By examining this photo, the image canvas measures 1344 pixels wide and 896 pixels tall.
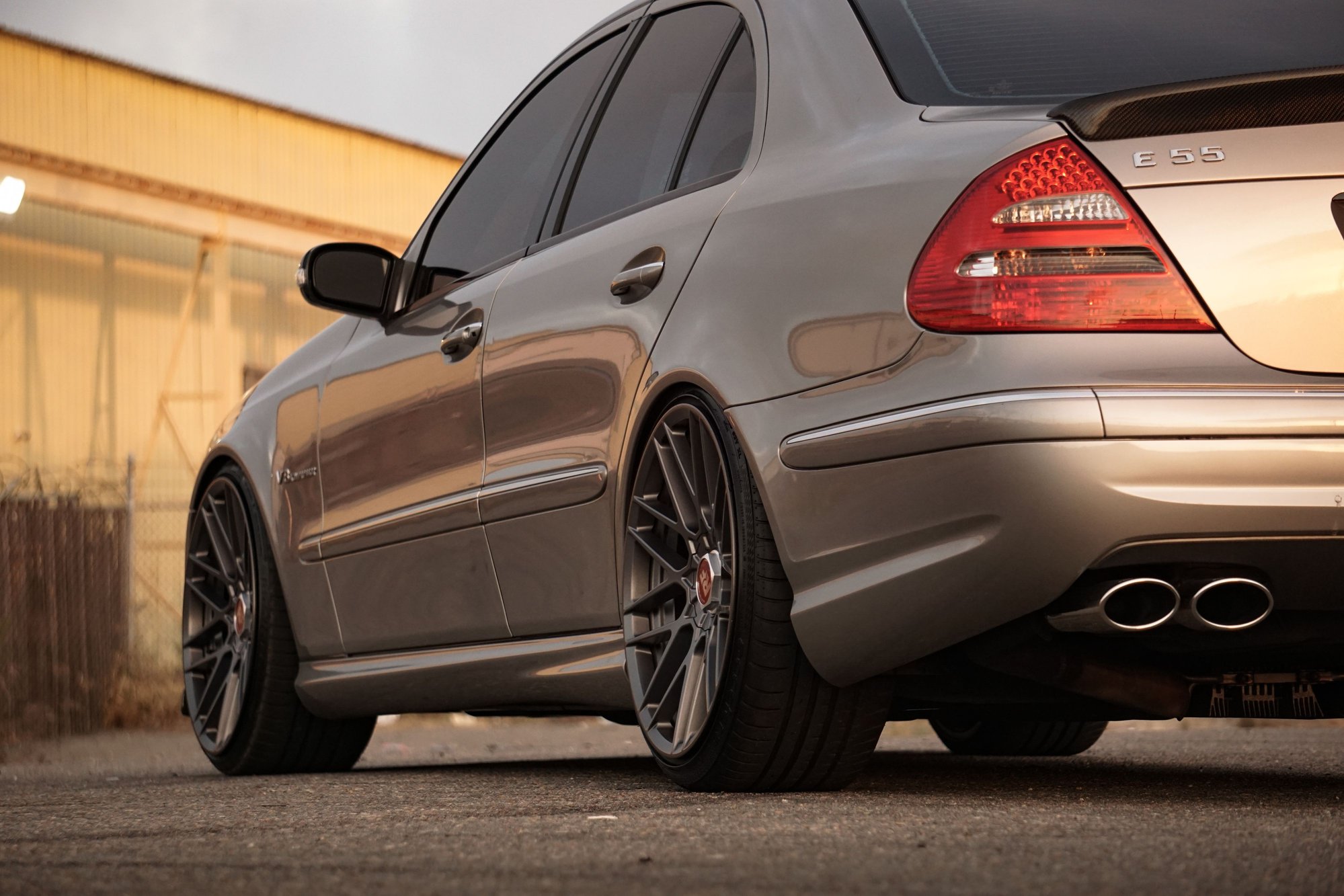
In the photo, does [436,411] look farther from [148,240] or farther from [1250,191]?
[148,240]

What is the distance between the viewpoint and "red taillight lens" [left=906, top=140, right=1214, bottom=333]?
2.95 meters

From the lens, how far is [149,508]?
12648 millimetres

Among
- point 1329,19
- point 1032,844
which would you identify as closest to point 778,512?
point 1032,844

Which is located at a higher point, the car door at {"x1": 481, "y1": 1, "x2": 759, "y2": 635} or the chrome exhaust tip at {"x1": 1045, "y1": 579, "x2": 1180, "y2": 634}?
the car door at {"x1": 481, "y1": 1, "x2": 759, "y2": 635}

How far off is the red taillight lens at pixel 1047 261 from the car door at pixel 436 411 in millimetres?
1577

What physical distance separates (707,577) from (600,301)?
72cm

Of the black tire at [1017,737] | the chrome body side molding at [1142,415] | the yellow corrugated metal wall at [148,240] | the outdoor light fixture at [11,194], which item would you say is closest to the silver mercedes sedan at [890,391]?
the chrome body side molding at [1142,415]

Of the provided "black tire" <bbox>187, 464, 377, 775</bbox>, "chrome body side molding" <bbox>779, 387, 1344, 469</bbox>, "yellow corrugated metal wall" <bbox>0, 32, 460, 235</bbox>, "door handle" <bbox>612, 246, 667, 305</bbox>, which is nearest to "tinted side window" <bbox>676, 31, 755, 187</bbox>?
"door handle" <bbox>612, 246, 667, 305</bbox>

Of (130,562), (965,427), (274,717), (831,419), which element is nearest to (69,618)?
(130,562)

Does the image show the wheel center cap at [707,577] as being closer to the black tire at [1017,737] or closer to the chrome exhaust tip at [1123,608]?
the chrome exhaust tip at [1123,608]

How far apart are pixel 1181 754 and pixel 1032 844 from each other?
10.7 ft

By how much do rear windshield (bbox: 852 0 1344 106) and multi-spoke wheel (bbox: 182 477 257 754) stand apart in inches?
111

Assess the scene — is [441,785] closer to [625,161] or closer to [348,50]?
[625,161]

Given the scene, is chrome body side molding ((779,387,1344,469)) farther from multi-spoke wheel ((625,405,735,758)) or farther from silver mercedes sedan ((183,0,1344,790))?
multi-spoke wheel ((625,405,735,758))
